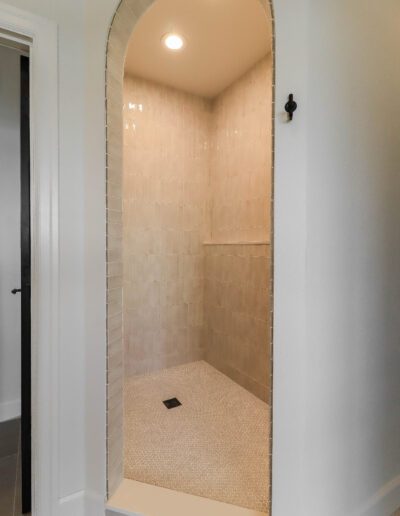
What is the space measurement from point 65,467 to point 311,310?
3.83ft

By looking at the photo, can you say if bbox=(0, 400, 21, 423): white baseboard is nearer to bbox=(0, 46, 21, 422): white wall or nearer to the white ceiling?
bbox=(0, 46, 21, 422): white wall

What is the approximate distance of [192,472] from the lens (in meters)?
1.38

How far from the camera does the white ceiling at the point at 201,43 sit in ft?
5.56

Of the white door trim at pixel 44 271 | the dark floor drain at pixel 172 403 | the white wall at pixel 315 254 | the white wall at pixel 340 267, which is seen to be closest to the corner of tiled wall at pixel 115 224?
the white wall at pixel 315 254

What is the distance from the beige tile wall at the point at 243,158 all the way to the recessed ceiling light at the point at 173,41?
623 millimetres

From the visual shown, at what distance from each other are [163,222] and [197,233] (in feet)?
1.21

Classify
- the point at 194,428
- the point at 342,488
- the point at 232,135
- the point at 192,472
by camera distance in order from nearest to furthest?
the point at 342,488 < the point at 192,472 < the point at 194,428 < the point at 232,135

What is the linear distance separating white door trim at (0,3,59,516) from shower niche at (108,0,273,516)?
0.52 meters

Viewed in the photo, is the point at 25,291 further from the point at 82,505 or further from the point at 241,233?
the point at 241,233

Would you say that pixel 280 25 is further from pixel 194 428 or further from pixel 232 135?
pixel 194 428

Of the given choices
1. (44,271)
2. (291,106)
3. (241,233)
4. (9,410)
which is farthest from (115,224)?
(9,410)

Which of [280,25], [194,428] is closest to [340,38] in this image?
[280,25]

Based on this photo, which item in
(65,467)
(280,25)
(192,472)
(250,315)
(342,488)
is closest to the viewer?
(280,25)

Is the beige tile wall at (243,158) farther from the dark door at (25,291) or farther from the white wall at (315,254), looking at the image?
the dark door at (25,291)
